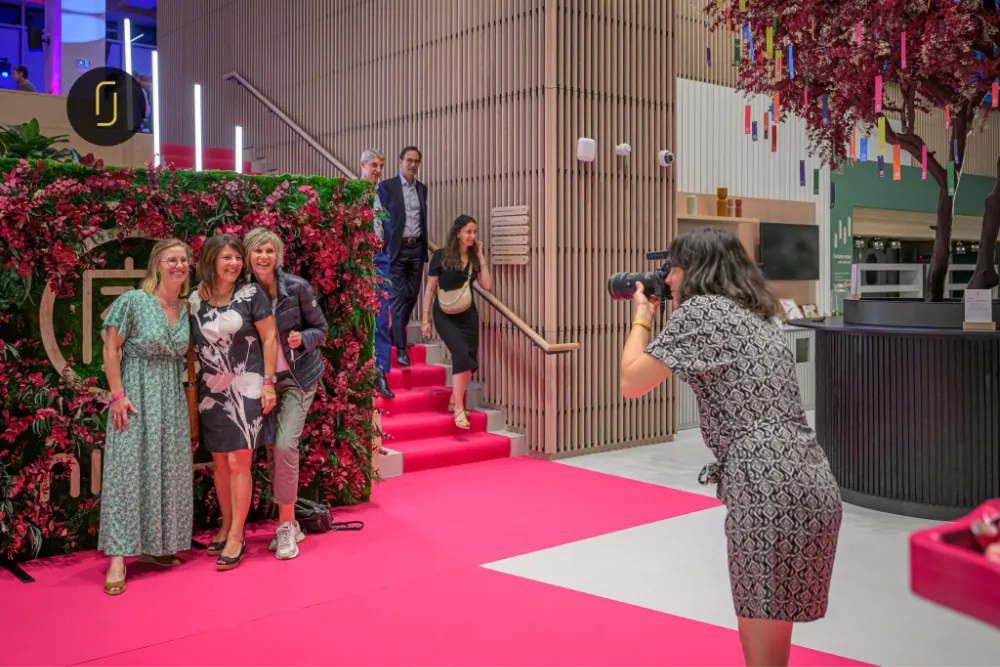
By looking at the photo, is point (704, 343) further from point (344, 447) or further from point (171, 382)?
point (344, 447)

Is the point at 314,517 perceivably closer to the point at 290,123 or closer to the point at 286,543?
the point at 286,543

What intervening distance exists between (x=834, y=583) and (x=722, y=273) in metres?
2.46

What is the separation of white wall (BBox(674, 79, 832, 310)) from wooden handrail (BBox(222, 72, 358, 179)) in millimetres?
3252

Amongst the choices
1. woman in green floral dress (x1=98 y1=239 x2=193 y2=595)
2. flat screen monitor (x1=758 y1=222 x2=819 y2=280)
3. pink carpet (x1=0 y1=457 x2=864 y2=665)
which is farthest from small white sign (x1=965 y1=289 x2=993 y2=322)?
flat screen monitor (x1=758 y1=222 x2=819 y2=280)

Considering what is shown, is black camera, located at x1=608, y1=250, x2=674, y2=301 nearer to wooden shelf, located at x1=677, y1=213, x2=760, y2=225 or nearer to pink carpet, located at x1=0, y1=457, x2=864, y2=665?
pink carpet, located at x1=0, y1=457, x2=864, y2=665

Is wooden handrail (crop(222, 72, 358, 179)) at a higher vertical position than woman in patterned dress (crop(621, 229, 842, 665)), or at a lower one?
higher

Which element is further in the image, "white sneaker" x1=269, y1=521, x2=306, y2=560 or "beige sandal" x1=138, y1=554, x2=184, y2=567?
"white sneaker" x1=269, y1=521, x2=306, y2=560

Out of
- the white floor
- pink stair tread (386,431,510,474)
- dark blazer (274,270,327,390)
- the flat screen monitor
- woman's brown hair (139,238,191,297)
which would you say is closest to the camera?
the white floor

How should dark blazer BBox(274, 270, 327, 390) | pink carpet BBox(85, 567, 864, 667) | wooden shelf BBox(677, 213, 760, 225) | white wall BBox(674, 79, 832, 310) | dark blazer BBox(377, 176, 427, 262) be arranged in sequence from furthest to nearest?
1. white wall BBox(674, 79, 832, 310)
2. wooden shelf BBox(677, 213, 760, 225)
3. dark blazer BBox(377, 176, 427, 262)
4. dark blazer BBox(274, 270, 327, 390)
5. pink carpet BBox(85, 567, 864, 667)

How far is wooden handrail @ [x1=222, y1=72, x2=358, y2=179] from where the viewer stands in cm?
929

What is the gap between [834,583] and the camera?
440 cm

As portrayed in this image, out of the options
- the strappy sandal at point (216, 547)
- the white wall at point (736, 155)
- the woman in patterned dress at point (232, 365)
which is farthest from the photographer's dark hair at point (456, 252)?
the strappy sandal at point (216, 547)

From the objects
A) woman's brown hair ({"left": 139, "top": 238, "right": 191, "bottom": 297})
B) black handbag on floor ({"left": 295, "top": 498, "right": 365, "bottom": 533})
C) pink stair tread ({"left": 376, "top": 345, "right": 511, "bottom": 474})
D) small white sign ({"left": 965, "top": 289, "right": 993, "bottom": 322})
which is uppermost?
woman's brown hair ({"left": 139, "top": 238, "right": 191, "bottom": 297})

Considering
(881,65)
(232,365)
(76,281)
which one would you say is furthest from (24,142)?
(881,65)
